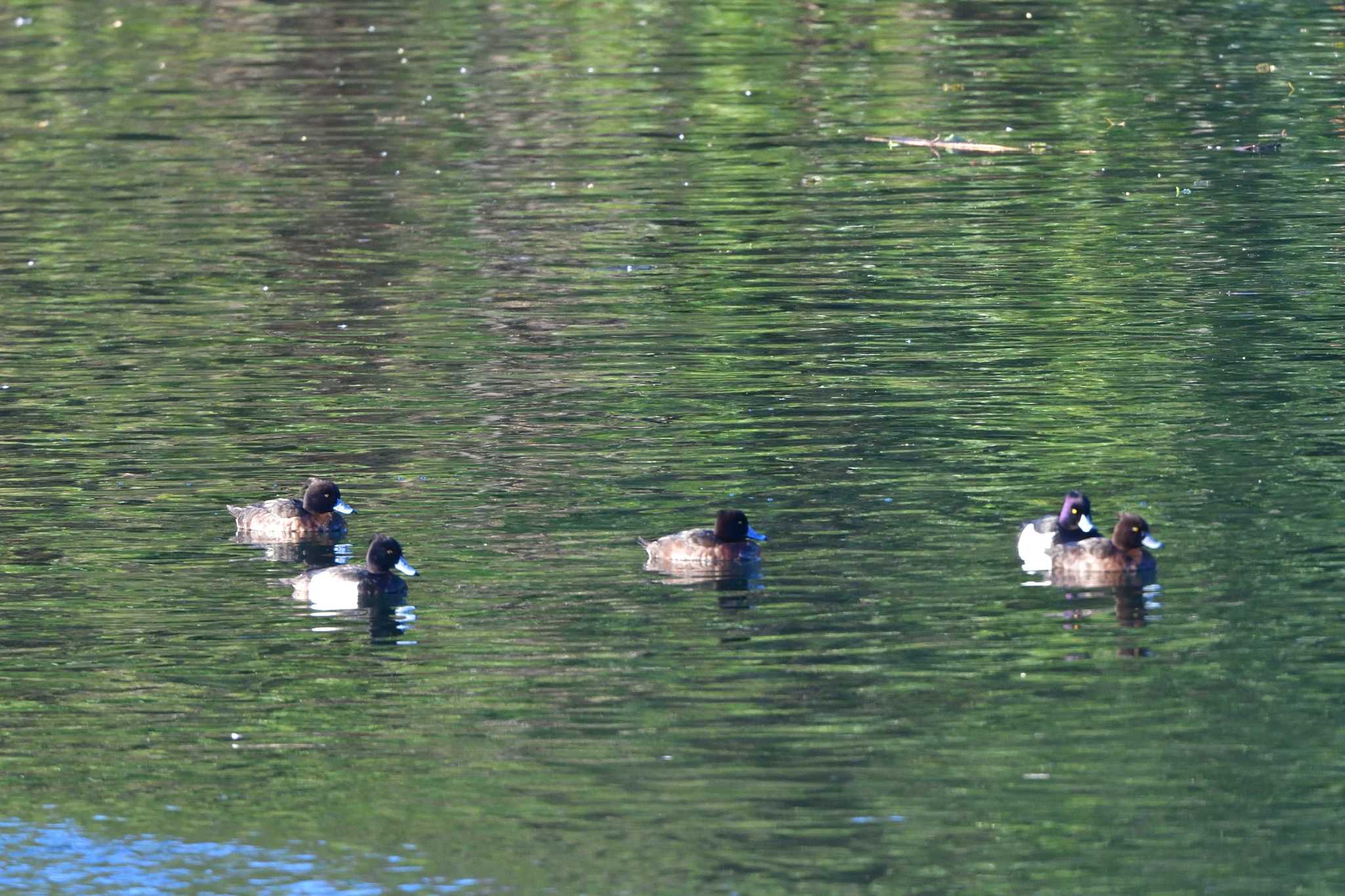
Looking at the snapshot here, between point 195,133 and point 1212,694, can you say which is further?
point 195,133

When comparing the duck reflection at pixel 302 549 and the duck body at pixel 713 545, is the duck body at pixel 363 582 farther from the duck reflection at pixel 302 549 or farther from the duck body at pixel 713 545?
the duck body at pixel 713 545

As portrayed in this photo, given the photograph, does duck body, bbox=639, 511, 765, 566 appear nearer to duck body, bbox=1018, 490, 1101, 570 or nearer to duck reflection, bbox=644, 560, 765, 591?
duck reflection, bbox=644, 560, 765, 591

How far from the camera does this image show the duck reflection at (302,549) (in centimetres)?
1866

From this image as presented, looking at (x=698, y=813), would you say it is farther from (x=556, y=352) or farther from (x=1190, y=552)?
(x=556, y=352)

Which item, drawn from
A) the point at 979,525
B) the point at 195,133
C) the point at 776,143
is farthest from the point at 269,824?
the point at 195,133

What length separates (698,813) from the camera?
42.3 ft

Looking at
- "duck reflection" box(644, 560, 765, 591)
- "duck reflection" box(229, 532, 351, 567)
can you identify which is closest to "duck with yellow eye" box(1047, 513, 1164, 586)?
"duck reflection" box(644, 560, 765, 591)

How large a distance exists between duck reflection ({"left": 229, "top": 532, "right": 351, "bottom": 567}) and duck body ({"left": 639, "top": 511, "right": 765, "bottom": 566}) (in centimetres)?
289

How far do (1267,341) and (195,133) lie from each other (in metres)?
23.3

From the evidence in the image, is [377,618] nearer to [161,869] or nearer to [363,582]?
[363,582]

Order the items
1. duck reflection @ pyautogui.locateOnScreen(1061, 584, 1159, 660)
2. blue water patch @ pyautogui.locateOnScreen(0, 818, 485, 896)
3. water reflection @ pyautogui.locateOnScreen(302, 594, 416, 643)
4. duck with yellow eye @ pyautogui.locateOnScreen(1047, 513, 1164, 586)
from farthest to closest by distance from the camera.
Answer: duck with yellow eye @ pyautogui.locateOnScreen(1047, 513, 1164, 586) → water reflection @ pyautogui.locateOnScreen(302, 594, 416, 643) → duck reflection @ pyautogui.locateOnScreen(1061, 584, 1159, 660) → blue water patch @ pyautogui.locateOnScreen(0, 818, 485, 896)

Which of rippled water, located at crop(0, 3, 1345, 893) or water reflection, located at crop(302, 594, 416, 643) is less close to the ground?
rippled water, located at crop(0, 3, 1345, 893)

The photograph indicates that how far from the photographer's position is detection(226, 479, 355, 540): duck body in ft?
61.5

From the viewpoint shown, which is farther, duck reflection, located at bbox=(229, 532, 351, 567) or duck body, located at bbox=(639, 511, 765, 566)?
duck reflection, located at bbox=(229, 532, 351, 567)
